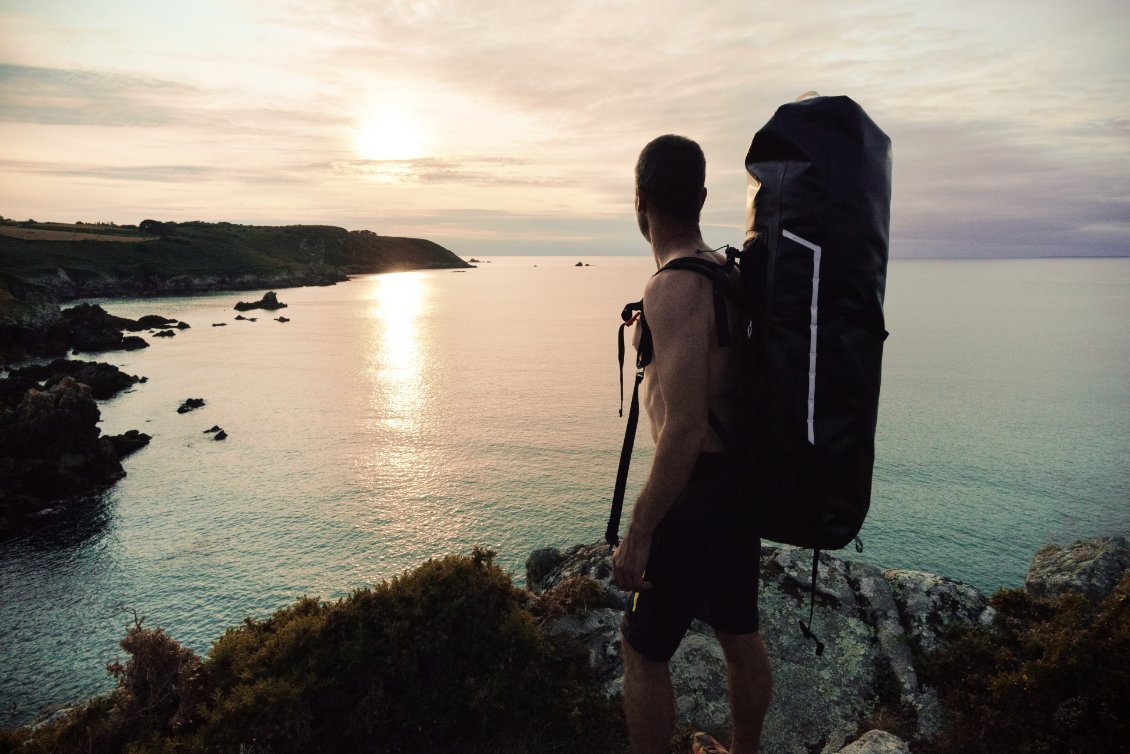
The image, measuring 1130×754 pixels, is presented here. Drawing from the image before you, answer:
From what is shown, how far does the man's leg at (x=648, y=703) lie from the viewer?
388 cm

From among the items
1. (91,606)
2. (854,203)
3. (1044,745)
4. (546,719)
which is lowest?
(91,606)

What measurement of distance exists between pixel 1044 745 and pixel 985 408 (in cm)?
5030

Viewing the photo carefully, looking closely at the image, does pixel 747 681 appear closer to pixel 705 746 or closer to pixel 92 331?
pixel 705 746

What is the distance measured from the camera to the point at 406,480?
31688mm

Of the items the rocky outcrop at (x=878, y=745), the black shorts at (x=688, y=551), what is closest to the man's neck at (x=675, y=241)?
the black shorts at (x=688, y=551)

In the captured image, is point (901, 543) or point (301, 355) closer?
point (901, 543)

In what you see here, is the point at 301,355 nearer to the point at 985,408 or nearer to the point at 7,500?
the point at 7,500

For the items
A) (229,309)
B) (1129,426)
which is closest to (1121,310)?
(1129,426)

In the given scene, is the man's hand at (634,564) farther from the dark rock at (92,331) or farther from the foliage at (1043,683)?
the dark rock at (92,331)

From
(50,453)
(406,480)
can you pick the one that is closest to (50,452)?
(50,453)

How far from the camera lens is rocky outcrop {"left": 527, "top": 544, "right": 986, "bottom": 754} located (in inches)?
241

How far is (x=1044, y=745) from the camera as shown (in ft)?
16.8

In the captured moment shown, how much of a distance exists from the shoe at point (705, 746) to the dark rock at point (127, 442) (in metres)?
39.6

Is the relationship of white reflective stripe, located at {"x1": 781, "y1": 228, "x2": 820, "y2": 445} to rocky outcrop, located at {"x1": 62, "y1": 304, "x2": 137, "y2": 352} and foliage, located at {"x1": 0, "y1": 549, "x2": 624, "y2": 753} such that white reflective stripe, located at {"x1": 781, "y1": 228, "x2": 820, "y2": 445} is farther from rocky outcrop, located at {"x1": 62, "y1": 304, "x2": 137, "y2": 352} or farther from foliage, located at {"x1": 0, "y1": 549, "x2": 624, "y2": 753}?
rocky outcrop, located at {"x1": 62, "y1": 304, "x2": 137, "y2": 352}
